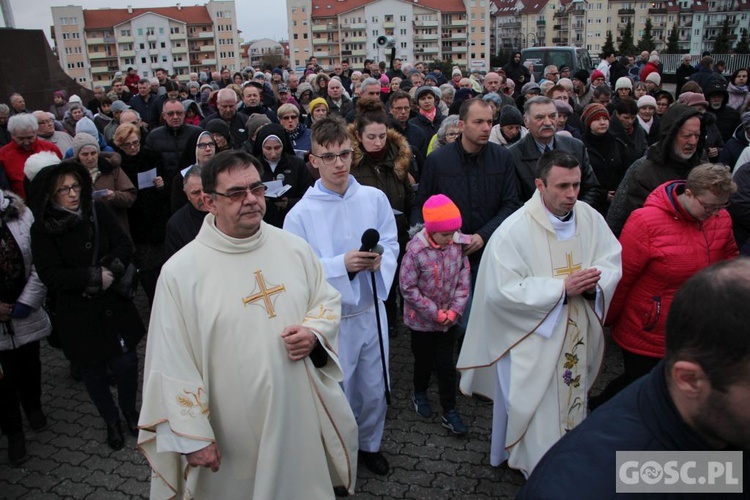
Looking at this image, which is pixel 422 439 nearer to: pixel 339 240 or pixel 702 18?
pixel 339 240

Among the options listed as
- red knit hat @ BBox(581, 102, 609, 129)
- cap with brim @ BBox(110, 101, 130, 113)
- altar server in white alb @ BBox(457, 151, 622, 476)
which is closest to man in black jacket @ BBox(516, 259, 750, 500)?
altar server in white alb @ BBox(457, 151, 622, 476)

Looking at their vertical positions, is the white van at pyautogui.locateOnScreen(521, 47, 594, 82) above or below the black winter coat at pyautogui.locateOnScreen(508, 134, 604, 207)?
above

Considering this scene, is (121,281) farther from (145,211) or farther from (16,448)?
(145,211)

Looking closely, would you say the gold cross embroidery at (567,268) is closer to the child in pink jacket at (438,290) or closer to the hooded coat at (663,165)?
the child in pink jacket at (438,290)

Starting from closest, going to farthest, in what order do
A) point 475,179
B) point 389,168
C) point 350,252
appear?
point 350,252
point 475,179
point 389,168

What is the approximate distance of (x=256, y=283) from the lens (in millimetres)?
2809

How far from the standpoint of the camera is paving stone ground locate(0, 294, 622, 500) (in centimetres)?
376

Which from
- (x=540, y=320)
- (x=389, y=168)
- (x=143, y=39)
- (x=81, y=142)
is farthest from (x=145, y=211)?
(x=143, y=39)

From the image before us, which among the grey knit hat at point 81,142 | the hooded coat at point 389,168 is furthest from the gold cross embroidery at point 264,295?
the grey knit hat at point 81,142

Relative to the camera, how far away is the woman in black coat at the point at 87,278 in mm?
3986

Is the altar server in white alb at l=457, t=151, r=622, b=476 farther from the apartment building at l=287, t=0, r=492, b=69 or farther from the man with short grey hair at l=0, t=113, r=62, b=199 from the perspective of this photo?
the apartment building at l=287, t=0, r=492, b=69

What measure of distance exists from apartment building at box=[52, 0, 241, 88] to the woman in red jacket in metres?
103

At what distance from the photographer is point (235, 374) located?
275 cm

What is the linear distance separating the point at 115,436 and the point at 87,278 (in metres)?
1.18
